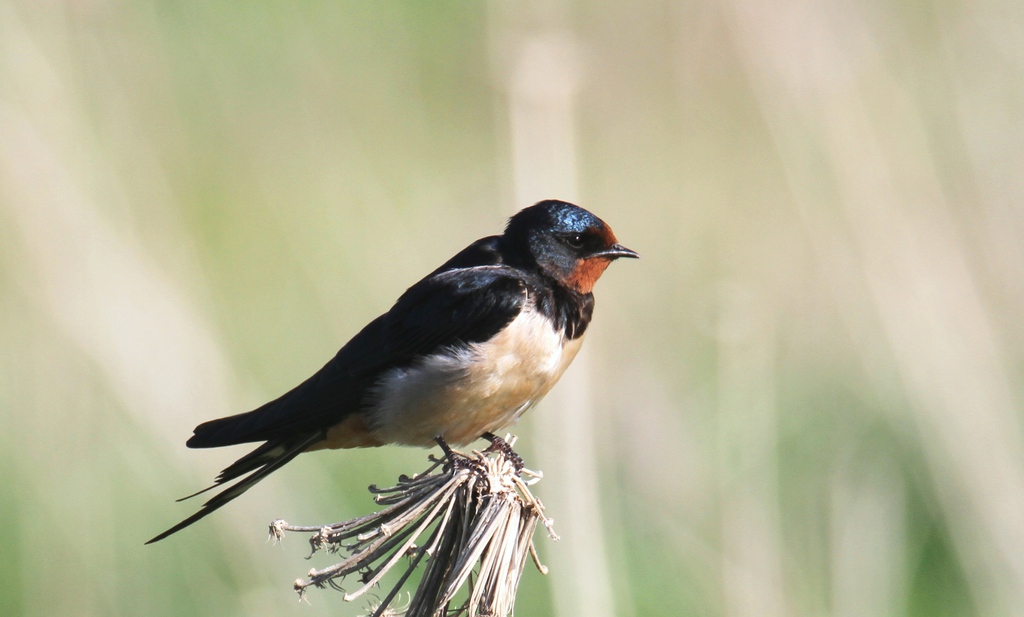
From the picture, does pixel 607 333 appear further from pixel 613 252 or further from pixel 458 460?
pixel 458 460

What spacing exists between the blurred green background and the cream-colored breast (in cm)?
13

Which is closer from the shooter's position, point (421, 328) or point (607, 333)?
point (421, 328)

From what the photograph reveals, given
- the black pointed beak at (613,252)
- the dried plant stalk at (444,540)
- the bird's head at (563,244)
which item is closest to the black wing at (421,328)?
the bird's head at (563,244)

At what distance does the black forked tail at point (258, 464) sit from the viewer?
2121 millimetres

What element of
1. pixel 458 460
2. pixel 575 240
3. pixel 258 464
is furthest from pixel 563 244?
pixel 458 460

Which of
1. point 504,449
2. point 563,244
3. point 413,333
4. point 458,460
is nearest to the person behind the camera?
point 458,460

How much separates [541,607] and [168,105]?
269 centimetres

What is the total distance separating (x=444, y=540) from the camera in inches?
59.3

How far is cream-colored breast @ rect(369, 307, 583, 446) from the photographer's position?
8.32 ft

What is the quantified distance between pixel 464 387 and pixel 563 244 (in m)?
0.52

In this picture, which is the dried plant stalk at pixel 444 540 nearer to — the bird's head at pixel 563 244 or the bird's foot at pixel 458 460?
the bird's foot at pixel 458 460

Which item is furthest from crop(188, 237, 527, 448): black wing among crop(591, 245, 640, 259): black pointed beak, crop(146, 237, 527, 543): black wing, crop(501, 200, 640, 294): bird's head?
crop(591, 245, 640, 259): black pointed beak

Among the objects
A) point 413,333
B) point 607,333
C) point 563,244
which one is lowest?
point 607,333

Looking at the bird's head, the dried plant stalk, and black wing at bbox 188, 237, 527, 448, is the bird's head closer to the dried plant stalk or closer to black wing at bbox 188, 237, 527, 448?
black wing at bbox 188, 237, 527, 448
